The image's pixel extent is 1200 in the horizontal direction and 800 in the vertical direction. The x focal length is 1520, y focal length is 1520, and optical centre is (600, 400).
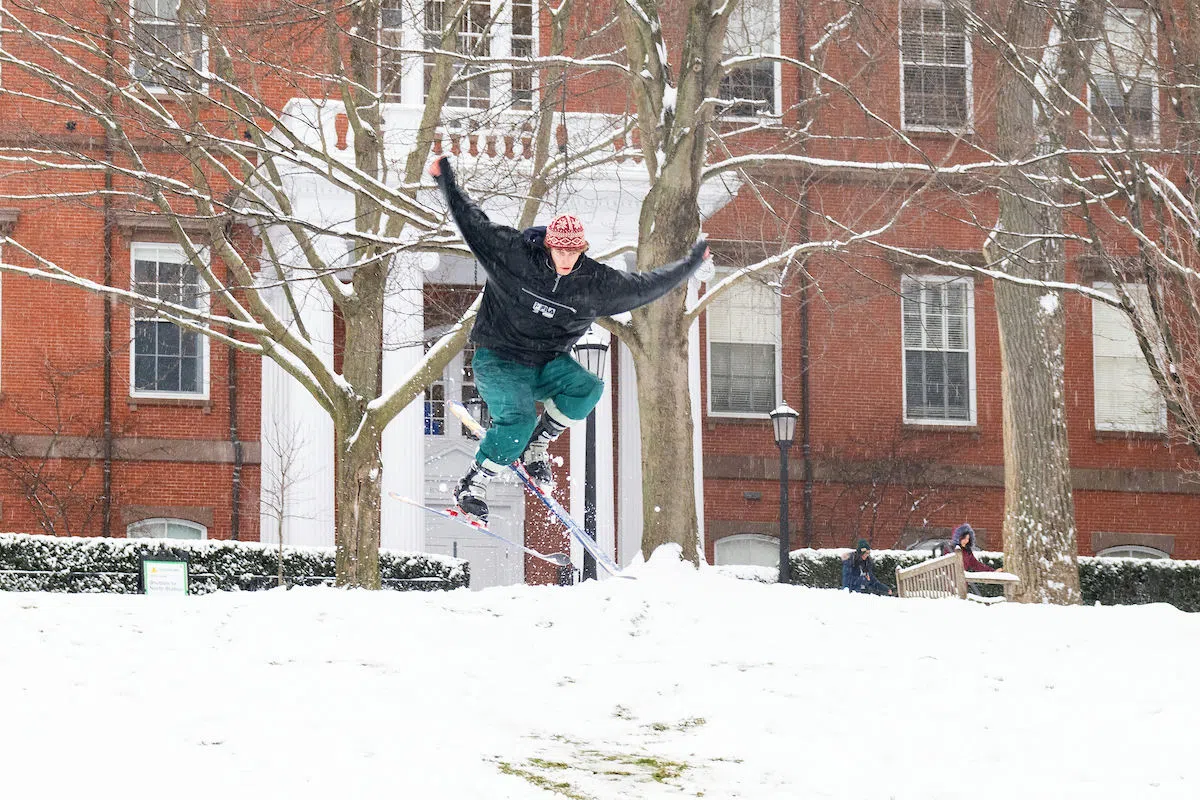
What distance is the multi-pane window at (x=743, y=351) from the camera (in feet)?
86.1

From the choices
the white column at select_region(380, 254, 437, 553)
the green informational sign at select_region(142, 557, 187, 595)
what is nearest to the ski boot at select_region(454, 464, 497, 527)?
the green informational sign at select_region(142, 557, 187, 595)

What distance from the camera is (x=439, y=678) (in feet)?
25.3

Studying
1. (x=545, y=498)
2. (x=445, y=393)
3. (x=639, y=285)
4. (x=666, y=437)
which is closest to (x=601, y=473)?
(x=445, y=393)

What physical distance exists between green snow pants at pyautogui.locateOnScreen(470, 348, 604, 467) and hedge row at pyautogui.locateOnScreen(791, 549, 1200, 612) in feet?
42.7

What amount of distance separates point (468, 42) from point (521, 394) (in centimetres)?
1061

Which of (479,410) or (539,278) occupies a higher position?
(539,278)

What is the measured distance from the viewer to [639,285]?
30.1 ft

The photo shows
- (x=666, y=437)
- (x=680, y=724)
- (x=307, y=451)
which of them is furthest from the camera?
(x=307, y=451)

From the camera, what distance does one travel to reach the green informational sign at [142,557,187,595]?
59.4 ft

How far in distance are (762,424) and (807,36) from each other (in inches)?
265

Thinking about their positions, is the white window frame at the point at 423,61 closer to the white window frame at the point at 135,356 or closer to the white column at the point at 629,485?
the white window frame at the point at 135,356

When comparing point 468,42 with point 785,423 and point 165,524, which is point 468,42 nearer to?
point 785,423

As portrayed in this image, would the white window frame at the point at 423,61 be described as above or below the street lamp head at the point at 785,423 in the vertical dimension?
above

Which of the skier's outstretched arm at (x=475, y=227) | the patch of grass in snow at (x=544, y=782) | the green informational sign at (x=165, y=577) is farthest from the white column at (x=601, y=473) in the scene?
the patch of grass in snow at (x=544, y=782)
